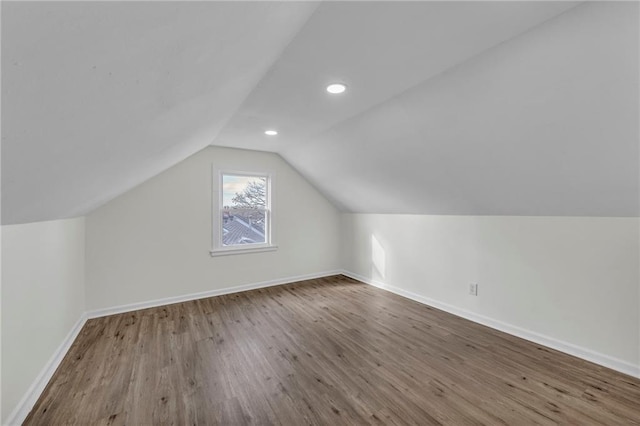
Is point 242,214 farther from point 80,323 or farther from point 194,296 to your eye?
point 80,323

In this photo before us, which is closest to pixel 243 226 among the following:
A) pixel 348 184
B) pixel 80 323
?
pixel 348 184

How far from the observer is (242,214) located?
4.36 meters

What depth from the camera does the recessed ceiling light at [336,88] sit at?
81.7 inches

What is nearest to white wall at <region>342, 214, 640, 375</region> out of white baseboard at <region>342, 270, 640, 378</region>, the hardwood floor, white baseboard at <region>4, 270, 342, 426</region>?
white baseboard at <region>342, 270, 640, 378</region>

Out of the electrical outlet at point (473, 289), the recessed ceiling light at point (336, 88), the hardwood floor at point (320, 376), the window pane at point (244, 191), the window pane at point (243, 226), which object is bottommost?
the hardwood floor at point (320, 376)

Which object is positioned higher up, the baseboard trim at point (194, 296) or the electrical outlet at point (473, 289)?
the electrical outlet at point (473, 289)

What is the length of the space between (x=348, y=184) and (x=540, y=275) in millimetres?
2446

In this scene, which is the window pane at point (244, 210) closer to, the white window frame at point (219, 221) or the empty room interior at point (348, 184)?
the white window frame at point (219, 221)

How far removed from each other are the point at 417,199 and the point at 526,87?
1.85 m

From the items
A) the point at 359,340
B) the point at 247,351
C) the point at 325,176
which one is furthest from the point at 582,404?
the point at 325,176

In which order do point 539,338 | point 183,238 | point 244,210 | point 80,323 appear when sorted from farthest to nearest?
1. point 244,210
2. point 183,238
3. point 80,323
4. point 539,338

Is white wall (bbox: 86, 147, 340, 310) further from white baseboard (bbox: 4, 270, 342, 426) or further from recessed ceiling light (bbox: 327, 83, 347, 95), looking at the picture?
recessed ceiling light (bbox: 327, 83, 347, 95)

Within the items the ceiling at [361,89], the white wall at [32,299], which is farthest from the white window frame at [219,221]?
the white wall at [32,299]

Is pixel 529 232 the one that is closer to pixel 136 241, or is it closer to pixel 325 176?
pixel 325 176
